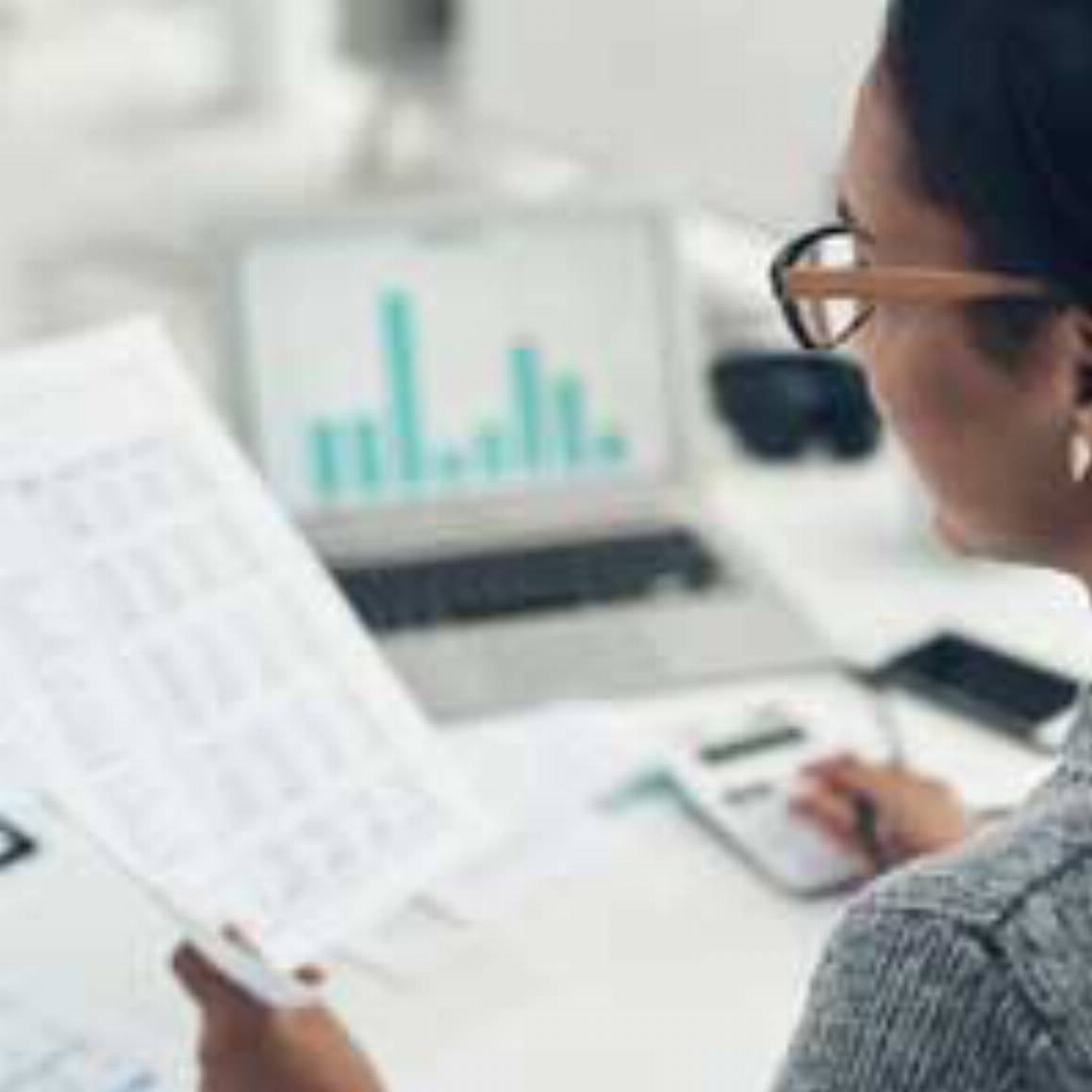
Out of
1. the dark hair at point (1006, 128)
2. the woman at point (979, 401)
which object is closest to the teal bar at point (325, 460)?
the woman at point (979, 401)

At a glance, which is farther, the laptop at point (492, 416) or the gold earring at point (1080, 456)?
the laptop at point (492, 416)

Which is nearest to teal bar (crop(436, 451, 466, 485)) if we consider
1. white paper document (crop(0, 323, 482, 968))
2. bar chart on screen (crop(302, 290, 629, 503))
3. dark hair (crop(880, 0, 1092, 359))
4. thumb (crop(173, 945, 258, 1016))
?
bar chart on screen (crop(302, 290, 629, 503))

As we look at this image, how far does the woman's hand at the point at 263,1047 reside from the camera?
1.05 metres

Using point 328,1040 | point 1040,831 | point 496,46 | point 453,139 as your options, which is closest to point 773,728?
point 328,1040

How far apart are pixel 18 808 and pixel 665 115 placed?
2.87 ft

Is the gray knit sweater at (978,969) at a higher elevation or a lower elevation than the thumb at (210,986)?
higher

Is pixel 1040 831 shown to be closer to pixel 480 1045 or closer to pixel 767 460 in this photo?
pixel 480 1045

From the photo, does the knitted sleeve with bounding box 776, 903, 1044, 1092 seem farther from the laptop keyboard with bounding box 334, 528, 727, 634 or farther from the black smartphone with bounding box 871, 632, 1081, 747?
the laptop keyboard with bounding box 334, 528, 727, 634

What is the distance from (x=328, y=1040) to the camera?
1.07 m

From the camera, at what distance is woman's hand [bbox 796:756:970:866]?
1.33 metres

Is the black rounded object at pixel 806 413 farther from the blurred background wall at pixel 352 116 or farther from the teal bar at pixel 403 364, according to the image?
the teal bar at pixel 403 364

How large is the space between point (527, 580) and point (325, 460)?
16cm

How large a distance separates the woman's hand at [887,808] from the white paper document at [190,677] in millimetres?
201

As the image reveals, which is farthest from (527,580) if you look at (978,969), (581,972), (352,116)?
(352,116)
